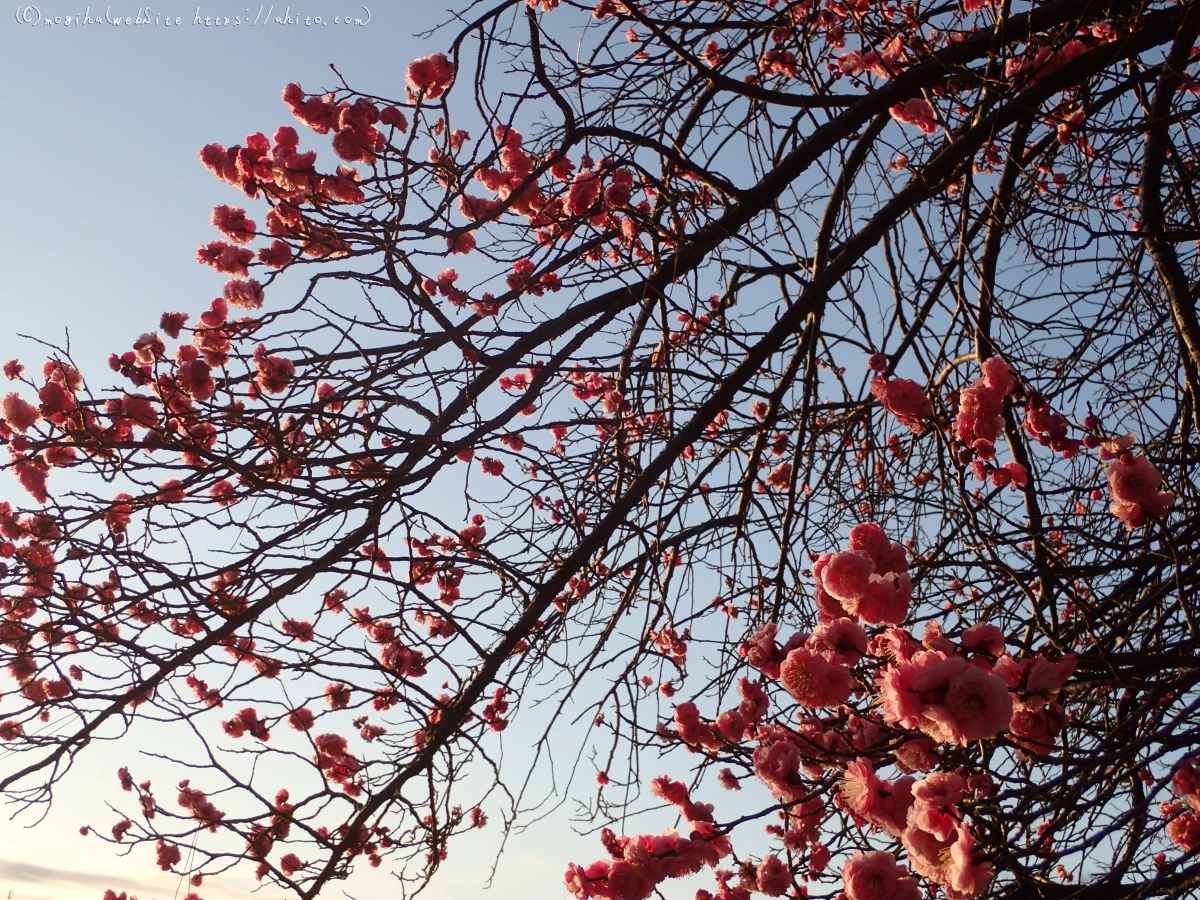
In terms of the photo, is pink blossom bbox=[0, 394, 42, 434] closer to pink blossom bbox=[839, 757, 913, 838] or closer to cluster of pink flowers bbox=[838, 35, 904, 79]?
pink blossom bbox=[839, 757, 913, 838]

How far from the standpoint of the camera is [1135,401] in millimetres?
4035

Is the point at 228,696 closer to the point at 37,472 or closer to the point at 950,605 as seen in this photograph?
the point at 37,472

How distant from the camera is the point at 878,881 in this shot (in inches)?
79.4

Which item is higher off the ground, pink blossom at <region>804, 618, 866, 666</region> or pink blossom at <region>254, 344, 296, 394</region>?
pink blossom at <region>254, 344, 296, 394</region>

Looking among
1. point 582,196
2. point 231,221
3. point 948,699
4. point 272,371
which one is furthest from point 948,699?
point 231,221

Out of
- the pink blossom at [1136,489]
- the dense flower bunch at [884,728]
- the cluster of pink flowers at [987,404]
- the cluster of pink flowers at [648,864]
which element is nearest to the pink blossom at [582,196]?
the cluster of pink flowers at [987,404]

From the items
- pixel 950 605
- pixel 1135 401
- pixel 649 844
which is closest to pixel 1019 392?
pixel 950 605

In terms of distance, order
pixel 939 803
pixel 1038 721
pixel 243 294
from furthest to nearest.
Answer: pixel 243 294 → pixel 1038 721 → pixel 939 803

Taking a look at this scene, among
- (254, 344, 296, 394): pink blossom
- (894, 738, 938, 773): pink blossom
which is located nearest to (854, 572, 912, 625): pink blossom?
(894, 738, 938, 773): pink blossom

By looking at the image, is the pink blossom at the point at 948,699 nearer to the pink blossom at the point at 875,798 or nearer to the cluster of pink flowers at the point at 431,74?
the pink blossom at the point at 875,798

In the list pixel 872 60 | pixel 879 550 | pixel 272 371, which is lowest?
pixel 879 550

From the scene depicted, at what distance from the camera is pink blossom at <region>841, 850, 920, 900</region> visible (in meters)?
2.01

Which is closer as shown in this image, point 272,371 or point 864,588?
point 864,588

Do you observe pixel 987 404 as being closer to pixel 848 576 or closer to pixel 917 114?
pixel 848 576
